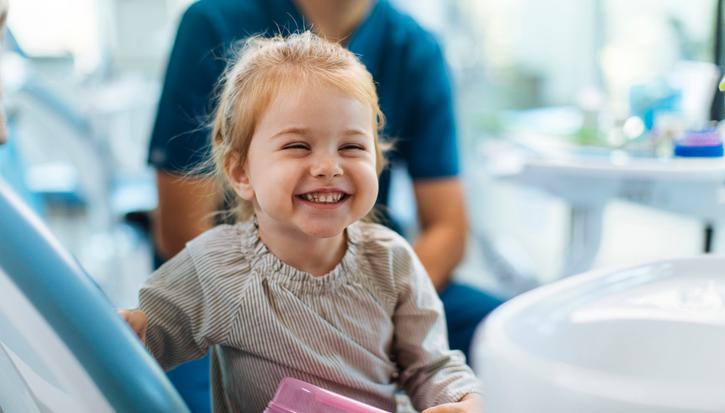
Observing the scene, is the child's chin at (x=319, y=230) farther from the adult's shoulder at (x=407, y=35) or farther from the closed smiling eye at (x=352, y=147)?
the adult's shoulder at (x=407, y=35)

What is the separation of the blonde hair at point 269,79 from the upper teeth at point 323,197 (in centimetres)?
7

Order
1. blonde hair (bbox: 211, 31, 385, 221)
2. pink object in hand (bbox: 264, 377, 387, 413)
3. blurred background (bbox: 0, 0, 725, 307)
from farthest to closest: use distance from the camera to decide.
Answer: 1. blurred background (bbox: 0, 0, 725, 307)
2. blonde hair (bbox: 211, 31, 385, 221)
3. pink object in hand (bbox: 264, 377, 387, 413)

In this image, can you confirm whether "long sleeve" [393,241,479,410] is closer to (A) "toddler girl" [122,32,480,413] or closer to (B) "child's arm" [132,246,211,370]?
(A) "toddler girl" [122,32,480,413]

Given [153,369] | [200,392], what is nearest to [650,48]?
[200,392]

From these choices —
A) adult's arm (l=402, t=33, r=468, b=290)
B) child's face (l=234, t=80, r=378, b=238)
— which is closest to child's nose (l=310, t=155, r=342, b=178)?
child's face (l=234, t=80, r=378, b=238)

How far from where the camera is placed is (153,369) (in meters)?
0.47

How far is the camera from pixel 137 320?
0.63 meters

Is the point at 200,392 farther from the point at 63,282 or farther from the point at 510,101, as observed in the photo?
the point at 510,101

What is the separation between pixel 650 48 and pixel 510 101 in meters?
0.77

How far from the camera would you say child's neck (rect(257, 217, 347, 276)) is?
692mm

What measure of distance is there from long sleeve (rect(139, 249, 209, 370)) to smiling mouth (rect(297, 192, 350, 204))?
0.37 feet

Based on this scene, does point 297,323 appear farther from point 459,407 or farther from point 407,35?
point 407,35

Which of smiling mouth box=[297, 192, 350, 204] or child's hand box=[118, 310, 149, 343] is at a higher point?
smiling mouth box=[297, 192, 350, 204]

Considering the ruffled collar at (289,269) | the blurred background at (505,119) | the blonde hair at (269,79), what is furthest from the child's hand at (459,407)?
the blurred background at (505,119)
